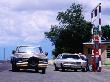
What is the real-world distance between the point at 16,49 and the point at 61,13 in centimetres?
4275

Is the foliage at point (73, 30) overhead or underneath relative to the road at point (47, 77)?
overhead

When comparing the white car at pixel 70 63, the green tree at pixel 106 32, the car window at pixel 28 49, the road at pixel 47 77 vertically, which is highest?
the green tree at pixel 106 32

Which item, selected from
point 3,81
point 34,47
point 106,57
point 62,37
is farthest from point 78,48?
point 3,81

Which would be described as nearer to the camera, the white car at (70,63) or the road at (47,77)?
the road at (47,77)

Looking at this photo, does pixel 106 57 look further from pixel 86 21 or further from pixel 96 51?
pixel 96 51

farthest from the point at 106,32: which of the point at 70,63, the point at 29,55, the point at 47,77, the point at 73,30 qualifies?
the point at 47,77

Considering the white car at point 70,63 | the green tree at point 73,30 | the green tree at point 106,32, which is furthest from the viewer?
the green tree at point 106,32

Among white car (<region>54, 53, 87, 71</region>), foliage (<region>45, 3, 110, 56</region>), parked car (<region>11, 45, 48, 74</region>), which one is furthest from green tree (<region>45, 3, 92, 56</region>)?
parked car (<region>11, 45, 48, 74</region>)

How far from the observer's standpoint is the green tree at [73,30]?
73125mm

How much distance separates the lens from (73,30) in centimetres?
7338

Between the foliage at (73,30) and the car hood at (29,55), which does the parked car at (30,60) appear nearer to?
the car hood at (29,55)

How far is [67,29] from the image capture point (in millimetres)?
73375

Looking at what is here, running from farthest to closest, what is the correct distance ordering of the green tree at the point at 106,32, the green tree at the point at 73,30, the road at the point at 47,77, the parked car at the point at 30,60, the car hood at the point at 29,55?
1. the green tree at the point at 106,32
2. the green tree at the point at 73,30
3. the car hood at the point at 29,55
4. the parked car at the point at 30,60
5. the road at the point at 47,77

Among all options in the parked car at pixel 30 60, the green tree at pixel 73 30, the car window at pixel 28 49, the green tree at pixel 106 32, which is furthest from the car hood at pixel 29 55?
the green tree at pixel 106 32
